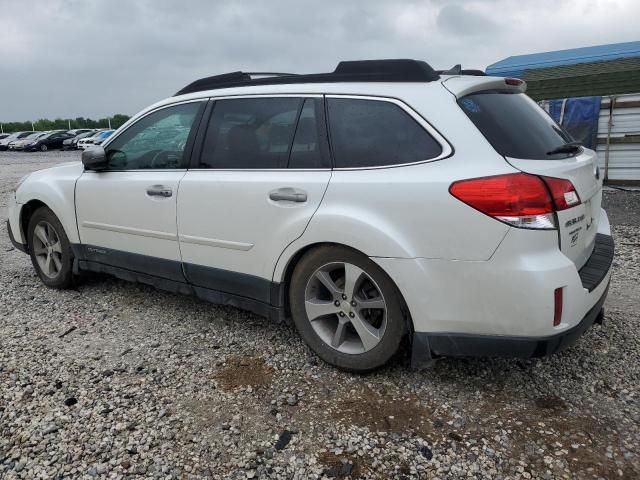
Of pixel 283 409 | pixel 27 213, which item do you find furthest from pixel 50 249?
pixel 283 409

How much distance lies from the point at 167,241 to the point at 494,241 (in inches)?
89.7

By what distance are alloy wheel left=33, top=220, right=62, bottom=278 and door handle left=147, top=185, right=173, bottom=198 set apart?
1.43m

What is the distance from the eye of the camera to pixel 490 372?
3139 mm

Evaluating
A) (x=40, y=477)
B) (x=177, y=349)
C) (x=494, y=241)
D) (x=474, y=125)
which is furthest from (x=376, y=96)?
(x=40, y=477)

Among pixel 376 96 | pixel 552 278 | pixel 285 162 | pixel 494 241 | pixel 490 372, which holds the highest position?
pixel 376 96

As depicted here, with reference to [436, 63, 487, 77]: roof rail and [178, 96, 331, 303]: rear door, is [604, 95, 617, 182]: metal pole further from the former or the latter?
[178, 96, 331, 303]: rear door

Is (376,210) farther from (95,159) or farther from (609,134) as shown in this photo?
(609,134)

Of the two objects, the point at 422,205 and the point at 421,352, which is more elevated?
the point at 422,205

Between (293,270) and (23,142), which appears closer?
(293,270)

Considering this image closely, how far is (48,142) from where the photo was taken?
38.5 meters

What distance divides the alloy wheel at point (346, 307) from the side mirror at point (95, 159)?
209 cm

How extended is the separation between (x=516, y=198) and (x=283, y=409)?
158 cm

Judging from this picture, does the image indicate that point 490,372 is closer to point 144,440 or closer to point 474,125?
point 474,125

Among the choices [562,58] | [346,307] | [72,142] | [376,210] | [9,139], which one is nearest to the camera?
[376,210]
